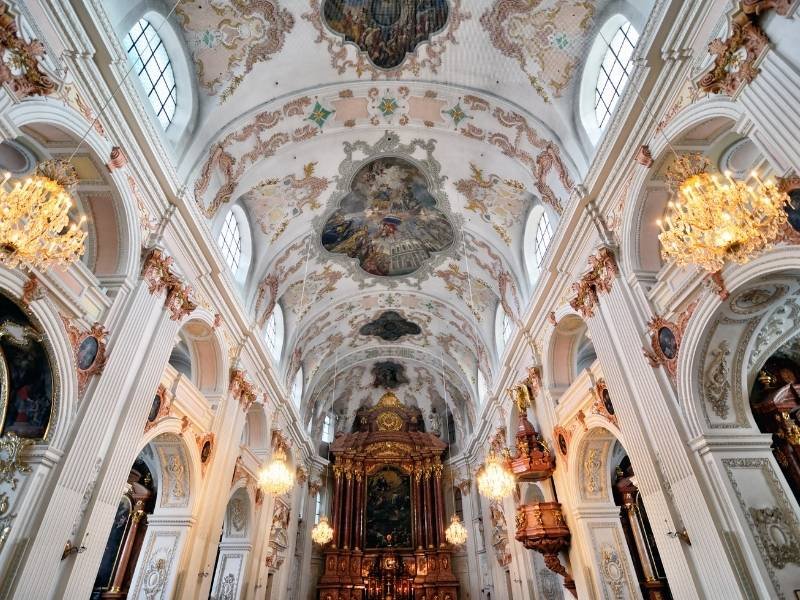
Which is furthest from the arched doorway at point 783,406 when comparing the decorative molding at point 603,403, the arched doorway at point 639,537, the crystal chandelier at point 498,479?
the crystal chandelier at point 498,479

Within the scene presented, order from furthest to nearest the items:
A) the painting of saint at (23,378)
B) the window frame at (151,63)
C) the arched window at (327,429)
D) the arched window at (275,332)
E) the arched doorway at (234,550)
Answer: the arched window at (327,429), the arched window at (275,332), the arched doorway at (234,550), the window frame at (151,63), the painting of saint at (23,378)

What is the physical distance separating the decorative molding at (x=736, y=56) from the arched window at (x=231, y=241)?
34.5 ft

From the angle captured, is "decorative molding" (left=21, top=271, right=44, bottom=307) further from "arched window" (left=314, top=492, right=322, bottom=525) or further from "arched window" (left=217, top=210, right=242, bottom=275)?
"arched window" (left=314, top=492, right=322, bottom=525)

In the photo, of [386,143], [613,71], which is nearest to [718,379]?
[613,71]

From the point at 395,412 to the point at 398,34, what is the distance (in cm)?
1900

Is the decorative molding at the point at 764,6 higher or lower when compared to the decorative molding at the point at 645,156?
lower

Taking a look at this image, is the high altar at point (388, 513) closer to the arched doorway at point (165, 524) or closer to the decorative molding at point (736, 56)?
the arched doorway at point (165, 524)

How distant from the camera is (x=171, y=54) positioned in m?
9.46

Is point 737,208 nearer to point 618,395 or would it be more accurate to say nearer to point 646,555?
point 618,395

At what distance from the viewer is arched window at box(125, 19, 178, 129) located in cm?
833

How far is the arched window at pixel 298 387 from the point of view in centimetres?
2006

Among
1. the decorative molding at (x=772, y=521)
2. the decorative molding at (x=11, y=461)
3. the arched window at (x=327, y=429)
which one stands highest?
the arched window at (x=327, y=429)

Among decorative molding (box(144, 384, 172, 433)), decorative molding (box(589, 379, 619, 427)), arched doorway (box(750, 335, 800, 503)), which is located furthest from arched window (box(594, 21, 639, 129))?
decorative molding (box(144, 384, 172, 433))

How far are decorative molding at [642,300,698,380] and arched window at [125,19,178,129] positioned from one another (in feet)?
31.1
